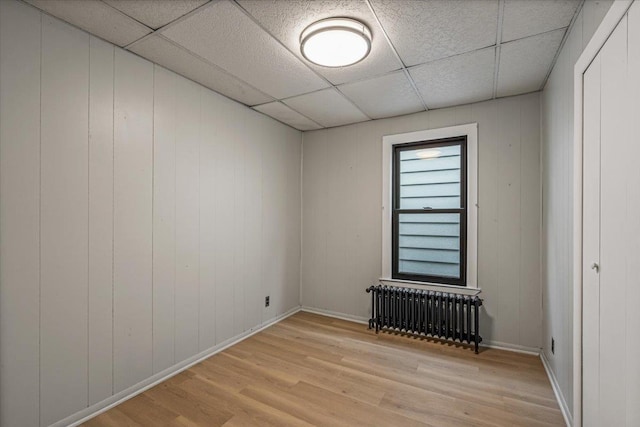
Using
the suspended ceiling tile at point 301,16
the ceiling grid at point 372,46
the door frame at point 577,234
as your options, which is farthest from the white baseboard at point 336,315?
the suspended ceiling tile at point 301,16

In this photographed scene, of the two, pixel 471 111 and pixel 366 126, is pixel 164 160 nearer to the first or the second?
pixel 366 126

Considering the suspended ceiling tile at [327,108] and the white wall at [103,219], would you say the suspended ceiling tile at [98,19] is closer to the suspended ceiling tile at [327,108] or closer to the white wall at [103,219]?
the white wall at [103,219]

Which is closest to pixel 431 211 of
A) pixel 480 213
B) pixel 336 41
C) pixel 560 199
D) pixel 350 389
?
pixel 480 213

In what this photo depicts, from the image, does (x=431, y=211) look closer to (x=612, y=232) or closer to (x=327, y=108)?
(x=327, y=108)

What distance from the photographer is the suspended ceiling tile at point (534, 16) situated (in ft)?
5.48

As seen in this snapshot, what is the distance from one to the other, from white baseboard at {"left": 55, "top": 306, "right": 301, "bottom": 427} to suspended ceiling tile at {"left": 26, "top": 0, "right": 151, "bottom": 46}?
2.52 m

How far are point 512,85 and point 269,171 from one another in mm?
2717

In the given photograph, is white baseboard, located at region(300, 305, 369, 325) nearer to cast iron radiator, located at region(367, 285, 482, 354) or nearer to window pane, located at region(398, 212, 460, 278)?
cast iron radiator, located at region(367, 285, 482, 354)

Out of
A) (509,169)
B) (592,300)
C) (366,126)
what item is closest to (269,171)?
(366,126)

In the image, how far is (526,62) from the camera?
7.61 ft

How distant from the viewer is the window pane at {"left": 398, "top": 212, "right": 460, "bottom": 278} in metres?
3.34

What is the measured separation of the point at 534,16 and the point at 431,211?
205 cm

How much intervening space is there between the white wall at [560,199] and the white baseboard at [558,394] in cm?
5

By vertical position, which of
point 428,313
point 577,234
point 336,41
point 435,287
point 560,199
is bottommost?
point 428,313
